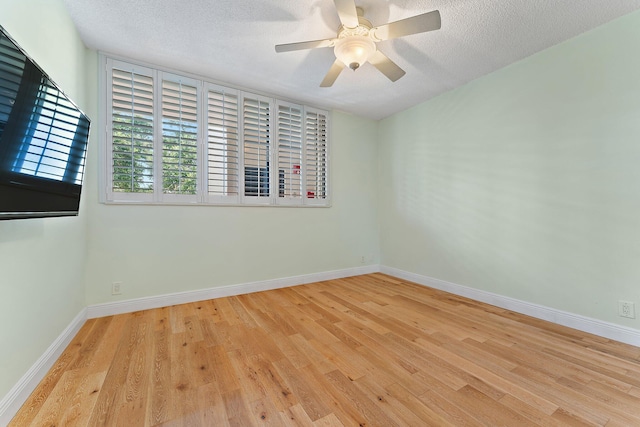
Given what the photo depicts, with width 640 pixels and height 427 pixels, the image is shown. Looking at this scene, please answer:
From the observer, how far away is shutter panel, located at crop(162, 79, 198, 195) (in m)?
2.79

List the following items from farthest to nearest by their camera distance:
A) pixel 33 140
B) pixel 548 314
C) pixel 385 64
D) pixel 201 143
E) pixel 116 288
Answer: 1. pixel 201 143
2. pixel 116 288
3. pixel 548 314
4. pixel 385 64
5. pixel 33 140

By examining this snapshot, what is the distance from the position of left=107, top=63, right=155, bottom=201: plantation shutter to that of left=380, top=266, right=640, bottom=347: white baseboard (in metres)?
3.70

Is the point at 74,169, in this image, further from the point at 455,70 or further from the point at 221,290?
the point at 455,70

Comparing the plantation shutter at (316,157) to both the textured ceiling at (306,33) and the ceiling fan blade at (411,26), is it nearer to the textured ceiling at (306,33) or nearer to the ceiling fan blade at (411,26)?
the textured ceiling at (306,33)

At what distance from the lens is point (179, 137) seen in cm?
284

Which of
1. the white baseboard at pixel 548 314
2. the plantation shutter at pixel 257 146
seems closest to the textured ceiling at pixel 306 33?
the plantation shutter at pixel 257 146

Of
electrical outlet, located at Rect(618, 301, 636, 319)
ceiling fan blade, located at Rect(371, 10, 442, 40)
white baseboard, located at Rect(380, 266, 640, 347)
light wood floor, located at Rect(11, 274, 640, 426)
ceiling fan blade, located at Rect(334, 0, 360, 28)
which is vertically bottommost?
light wood floor, located at Rect(11, 274, 640, 426)

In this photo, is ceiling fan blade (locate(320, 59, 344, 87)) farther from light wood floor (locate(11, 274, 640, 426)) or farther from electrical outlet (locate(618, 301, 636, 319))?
electrical outlet (locate(618, 301, 636, 319))

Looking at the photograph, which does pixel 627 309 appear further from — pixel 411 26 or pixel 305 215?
pixel 305 215

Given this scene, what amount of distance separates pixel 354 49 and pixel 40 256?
101 inches

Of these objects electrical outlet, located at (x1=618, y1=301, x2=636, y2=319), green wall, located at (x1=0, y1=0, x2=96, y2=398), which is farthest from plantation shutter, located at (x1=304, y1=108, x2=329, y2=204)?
electrical outlet, located at (x1=618, y1=301, x2=636, y2=319)

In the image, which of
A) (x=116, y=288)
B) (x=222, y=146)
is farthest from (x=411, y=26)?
(x=116, y=288)

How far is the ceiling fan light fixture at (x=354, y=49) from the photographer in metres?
1.96

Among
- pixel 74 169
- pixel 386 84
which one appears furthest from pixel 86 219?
pixel 386 84
